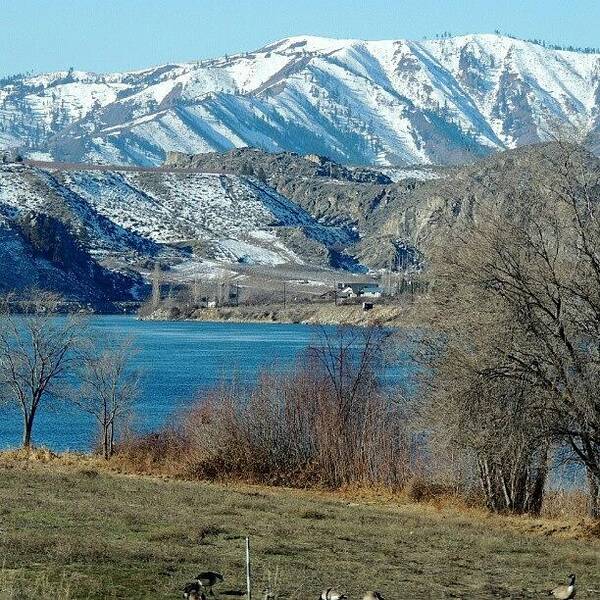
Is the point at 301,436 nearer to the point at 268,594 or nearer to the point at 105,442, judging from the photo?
the point at 105,442

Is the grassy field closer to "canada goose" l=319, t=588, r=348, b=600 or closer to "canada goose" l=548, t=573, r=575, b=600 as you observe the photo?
"canada goose" l=548, t=573, r=575, b=600

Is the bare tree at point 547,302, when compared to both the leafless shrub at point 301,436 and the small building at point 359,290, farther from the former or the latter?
the small building at point 359,290

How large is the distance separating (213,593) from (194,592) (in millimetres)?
1107

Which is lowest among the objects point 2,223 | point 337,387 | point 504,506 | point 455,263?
point 504,506

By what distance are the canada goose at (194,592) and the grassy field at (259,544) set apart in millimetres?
805

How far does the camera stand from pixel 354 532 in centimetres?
1958

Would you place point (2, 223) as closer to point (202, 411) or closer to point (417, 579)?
point (202, 411)

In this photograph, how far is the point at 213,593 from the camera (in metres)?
13.5

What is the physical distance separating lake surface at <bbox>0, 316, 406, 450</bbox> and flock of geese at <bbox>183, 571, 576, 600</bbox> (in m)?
19.5

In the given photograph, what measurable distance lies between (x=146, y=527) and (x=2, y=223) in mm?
160721

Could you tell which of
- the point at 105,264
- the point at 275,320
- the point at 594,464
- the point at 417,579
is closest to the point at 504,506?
the point at 594,464

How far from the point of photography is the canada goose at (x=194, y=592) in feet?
40.5

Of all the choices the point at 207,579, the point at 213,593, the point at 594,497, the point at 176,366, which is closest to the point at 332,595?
the point at 207,579

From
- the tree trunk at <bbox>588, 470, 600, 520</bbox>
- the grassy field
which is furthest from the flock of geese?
the tree trunk at <bbox>588, 470, 600, 520</bbox>
